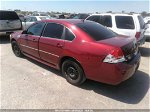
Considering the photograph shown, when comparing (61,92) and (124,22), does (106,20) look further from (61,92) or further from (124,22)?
(61,92)

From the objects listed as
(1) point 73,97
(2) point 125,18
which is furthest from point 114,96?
(2) point 125,18

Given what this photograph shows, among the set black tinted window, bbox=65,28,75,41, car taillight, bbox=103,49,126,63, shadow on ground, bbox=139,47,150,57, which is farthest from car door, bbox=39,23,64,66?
shadow on ground, bbox=139,47,150,57

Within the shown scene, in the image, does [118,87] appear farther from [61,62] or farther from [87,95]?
[61,62]

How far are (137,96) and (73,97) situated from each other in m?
1.47

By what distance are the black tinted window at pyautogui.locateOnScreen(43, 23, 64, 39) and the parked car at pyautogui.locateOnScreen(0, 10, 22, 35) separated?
5.92 m

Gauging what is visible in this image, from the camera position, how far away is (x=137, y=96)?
3934 mm

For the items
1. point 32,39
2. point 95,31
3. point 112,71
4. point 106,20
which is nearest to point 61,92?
point 112,71

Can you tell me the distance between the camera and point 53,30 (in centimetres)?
483

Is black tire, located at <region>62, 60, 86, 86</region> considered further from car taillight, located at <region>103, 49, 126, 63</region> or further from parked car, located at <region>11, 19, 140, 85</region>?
car taillight, located at <region>103, 49, 126, 63</region>

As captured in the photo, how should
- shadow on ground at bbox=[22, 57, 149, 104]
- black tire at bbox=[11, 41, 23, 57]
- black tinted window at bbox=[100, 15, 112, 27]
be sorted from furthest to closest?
black tinted window at bbox=[100, 15, 112, 27] < black tire at bbox=[11, 41, 23, 57] < shadow on ground at bbox=[22, 57, 149, 104]

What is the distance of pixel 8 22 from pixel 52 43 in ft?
21.6

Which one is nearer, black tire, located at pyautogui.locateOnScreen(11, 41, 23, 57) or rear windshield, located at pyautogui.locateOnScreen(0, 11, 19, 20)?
black tire, located at pyautogui.locateOnScreen(11, 41, 23, 57)

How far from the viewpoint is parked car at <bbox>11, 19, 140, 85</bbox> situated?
142 inches

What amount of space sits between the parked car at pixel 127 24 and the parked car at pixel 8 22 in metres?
5.42
